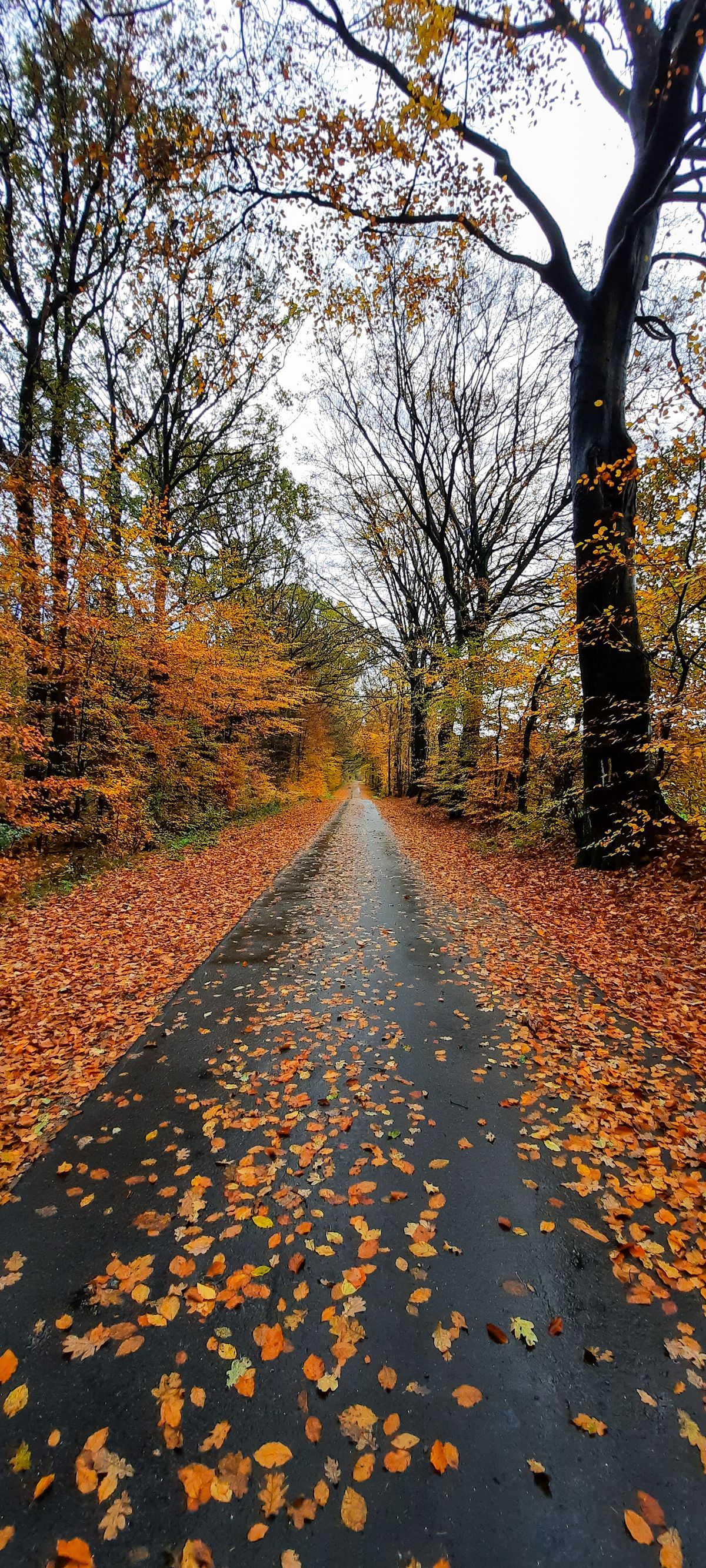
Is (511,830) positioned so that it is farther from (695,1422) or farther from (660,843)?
(695,1422)

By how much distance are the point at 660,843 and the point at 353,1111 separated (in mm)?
5798

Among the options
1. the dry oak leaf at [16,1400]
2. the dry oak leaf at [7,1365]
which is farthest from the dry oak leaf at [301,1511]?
the dry oak leaf at [7,1365]

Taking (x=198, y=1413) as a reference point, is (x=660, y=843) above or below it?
above

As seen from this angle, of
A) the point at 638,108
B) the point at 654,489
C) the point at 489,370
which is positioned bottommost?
the point at 654,489

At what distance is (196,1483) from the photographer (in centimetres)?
167

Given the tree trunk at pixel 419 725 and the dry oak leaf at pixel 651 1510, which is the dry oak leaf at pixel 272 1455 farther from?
the tree trunk at pixel 419 725

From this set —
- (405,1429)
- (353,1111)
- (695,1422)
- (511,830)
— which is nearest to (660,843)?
(511,830)

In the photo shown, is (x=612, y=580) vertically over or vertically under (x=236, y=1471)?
over

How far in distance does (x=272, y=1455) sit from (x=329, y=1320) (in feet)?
1.57

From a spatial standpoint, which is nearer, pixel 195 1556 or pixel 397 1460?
pixel 195 1556

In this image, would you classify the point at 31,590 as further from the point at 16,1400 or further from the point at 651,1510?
the point at 651,1510

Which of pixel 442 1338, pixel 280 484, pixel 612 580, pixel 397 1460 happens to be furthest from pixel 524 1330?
pixel 280 484

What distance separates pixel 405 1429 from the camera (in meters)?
1.78

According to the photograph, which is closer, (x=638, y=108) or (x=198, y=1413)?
(x=198, y=1413)
